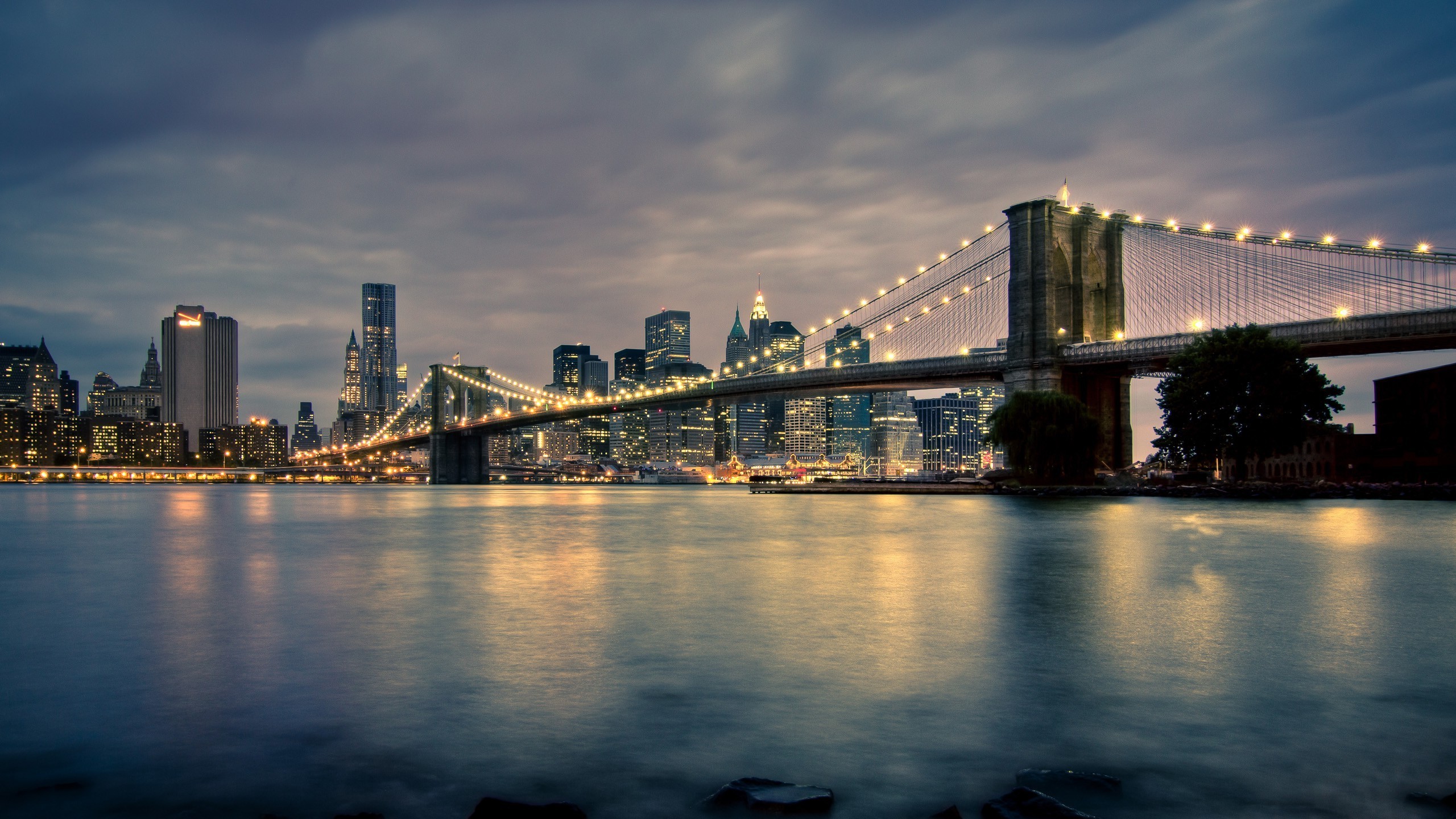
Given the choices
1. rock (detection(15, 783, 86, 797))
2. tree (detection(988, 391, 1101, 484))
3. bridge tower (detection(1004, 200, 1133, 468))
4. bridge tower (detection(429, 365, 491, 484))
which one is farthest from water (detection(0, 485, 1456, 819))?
bridge tower (detection(429, 365, 491, 484))

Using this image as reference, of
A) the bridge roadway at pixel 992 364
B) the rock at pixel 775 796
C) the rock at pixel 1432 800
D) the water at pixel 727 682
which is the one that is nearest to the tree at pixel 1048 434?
the bridge roadway at pixel 992 364

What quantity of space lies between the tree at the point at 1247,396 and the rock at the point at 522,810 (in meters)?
47.2

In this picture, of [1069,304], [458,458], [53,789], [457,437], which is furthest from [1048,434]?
[458,458]

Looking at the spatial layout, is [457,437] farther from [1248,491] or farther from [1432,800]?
[1432,800]

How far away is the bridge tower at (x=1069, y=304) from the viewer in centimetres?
5525

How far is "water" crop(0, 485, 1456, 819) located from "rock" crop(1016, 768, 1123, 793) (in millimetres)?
150

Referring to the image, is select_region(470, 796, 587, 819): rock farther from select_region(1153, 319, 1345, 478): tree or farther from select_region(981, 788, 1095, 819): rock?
select_region(1153, 319, 1345, 478): tree

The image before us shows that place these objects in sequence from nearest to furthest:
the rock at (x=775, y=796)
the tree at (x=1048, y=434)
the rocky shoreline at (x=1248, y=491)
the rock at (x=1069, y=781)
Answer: the rock at (x=775, y=796) → the rock at (x=1069, y=781) → the rocky shoreline at (x=1248, y=491) → the tree at (x=1048, y=434)

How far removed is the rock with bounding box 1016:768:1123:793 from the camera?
516cm

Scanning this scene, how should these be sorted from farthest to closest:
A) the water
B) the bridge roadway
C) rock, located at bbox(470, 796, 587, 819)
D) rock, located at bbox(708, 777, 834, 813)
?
1. the bridge roadway
2. the water
3. rock, located at bbox(708, 777, 834, 813)
4. rock, located at bbox(470, 796, 587, 819)

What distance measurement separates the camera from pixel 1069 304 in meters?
56.7

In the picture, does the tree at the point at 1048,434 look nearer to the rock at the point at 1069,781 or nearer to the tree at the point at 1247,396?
the tree at the point at 1247,396

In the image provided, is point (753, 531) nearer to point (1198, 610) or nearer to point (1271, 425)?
point (1198, 610)

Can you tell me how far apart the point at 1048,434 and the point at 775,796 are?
4692 cm
